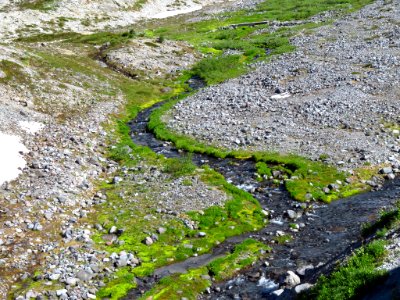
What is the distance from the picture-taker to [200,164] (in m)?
40.0

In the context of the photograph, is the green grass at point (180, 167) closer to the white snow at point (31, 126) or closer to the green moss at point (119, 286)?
the green moss at point (119, 286)

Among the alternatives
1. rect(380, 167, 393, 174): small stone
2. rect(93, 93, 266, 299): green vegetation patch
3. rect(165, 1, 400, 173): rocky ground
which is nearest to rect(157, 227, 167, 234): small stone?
rect(93, 93, 266, 299): green vegetation patch

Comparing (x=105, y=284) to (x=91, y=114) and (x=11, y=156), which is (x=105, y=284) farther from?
(x=91, y=114)

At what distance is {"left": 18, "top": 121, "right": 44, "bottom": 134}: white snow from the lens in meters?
43.5

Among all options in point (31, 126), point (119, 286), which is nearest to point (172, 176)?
point (119, 286)

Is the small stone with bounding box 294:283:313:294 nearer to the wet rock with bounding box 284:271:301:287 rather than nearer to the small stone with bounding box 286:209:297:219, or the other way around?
the wet rock with bounding box 284:271:301:287

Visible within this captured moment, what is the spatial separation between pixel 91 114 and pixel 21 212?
2179 cm

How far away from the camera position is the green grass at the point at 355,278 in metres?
17.9

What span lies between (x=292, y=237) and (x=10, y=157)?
22826 mm

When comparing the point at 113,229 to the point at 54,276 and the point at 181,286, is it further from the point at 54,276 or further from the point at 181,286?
the point at 181,286

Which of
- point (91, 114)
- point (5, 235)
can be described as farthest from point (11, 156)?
point (91, 114)

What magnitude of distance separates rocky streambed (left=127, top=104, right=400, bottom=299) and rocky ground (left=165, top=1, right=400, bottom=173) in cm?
522

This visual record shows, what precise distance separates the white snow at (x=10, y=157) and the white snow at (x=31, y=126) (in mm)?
2531

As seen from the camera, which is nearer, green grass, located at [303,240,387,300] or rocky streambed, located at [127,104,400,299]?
green grass, located at [303,240,387,300]
